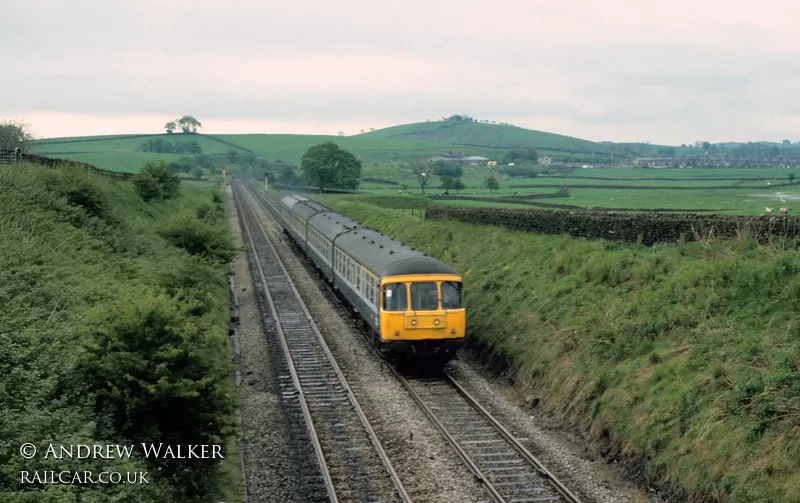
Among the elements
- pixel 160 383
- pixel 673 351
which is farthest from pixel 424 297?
pixel 160 383

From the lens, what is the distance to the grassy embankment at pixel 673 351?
40.8ft

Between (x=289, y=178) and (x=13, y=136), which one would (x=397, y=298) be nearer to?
(x=13, y=136)

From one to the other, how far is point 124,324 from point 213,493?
3517 millimetres

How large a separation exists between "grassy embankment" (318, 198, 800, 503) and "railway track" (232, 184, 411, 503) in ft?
15.7

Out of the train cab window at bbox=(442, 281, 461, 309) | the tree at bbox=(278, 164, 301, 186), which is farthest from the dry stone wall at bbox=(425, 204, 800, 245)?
the tree at bbox=(278, 164, 301, 186)

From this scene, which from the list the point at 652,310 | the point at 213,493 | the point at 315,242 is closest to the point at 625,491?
the point at 652,310

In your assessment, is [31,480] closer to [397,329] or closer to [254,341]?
[397,329]

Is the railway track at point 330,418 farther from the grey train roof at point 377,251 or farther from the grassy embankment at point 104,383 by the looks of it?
the grey train roof at point 377,251

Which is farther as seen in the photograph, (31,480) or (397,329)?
(397,329)

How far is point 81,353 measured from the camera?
13.7 m

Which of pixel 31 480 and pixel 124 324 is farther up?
pixel 124 324

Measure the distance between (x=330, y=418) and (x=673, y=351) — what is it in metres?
7.94

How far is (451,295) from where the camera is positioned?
20562 mm

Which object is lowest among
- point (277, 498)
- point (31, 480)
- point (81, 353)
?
point (277, 498)
